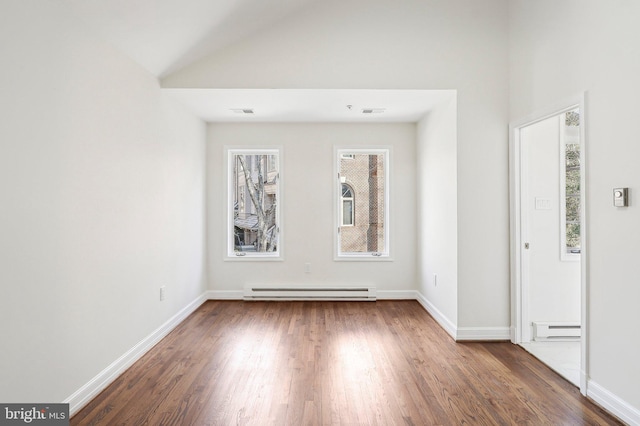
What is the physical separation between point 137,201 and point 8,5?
61.0 inches

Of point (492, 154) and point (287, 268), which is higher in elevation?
point (492, 154)

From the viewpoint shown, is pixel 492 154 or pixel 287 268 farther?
pixel 287 268

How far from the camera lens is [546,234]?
3369 mm

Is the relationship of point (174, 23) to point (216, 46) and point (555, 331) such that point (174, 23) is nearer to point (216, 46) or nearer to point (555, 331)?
point (216, 46)

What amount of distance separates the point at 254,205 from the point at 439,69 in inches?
116

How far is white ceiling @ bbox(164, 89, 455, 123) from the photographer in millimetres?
3486

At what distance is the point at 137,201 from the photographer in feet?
9.75

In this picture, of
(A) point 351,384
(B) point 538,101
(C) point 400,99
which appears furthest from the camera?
(C) point 400,99

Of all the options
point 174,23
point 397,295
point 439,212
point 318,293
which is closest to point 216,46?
point 174,23

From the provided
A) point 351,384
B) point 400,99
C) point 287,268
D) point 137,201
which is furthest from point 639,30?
point 287,268

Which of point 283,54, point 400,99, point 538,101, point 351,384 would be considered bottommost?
point 351,384

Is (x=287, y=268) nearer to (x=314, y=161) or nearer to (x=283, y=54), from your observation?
(x=314, y=161)
